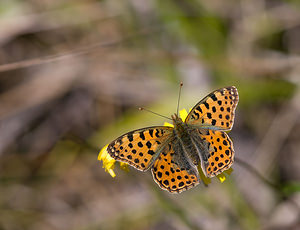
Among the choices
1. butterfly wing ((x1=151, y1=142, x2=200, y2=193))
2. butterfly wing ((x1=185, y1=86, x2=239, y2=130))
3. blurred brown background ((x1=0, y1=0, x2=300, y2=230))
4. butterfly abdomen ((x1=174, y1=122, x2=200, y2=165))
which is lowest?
blurred brown background ((x1=0, y1=0, x2=300, y2=230))

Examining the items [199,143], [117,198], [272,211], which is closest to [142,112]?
[117,198]

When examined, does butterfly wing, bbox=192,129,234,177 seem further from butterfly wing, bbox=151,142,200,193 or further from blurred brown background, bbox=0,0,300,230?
blurred brown background, bbox=0,0,300,230

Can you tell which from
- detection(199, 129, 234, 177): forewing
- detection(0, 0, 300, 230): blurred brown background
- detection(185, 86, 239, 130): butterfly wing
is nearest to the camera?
detection(199, 129, 234, 177): forewing

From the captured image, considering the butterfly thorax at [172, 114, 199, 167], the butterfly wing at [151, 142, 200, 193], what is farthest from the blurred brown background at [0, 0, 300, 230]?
the butterfly wing at [151, 142, 200, 193]

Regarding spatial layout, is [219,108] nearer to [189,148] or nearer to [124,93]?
[189,148]

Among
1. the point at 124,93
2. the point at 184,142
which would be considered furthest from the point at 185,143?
the point at 124,93

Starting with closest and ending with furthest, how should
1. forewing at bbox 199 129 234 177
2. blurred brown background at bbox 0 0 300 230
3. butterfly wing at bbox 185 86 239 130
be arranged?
1. forewing at bbox 199 129 234 177
2. butterfly wing at bbox 185 86 239 130
3. blurred brown background at bbox 0 0 300 230
